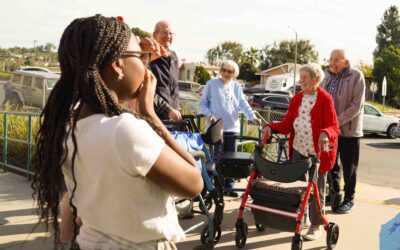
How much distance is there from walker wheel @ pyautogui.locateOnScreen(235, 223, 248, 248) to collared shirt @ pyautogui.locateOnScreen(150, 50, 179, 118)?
1.48 m

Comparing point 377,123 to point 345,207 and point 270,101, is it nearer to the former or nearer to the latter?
point 270,101

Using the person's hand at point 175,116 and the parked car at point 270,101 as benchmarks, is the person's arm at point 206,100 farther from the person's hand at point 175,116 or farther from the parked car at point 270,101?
the parked car at point 270,101

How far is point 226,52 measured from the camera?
98.8m

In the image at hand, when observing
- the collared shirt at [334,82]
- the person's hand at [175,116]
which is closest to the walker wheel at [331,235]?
the person's hand at [175,116]

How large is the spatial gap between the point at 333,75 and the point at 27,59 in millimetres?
52029

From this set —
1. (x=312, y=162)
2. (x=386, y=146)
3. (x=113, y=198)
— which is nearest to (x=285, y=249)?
(x=312, y=162)

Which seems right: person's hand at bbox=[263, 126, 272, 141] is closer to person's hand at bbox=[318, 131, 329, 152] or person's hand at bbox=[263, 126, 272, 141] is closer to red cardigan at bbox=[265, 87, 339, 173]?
red cardigan at bbox=[265, 87, 339, 173]

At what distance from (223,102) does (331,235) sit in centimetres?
227

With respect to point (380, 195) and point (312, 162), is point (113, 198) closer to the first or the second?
point (312, 162)

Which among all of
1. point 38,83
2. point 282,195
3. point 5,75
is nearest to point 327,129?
point 282,195

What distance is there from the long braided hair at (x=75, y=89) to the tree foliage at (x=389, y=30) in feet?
257

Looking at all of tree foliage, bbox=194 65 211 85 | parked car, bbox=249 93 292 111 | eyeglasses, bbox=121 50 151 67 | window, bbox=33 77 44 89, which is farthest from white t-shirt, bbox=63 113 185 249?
tree foliage, bbox=194 65 211 85

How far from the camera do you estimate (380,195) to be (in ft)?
23.4

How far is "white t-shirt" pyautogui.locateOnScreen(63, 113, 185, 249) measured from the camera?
52.3 inches
